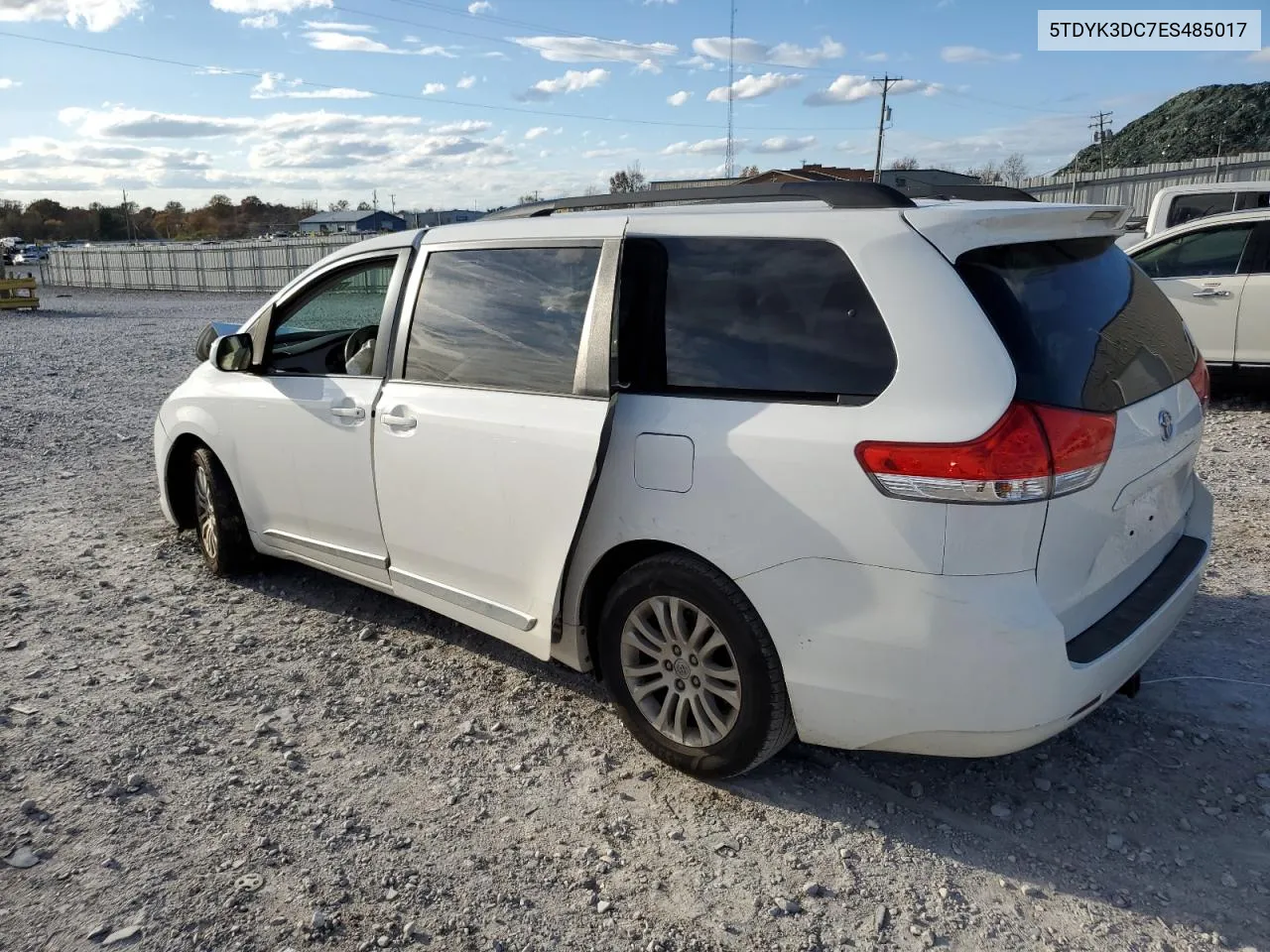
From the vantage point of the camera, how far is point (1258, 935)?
2.48 meters

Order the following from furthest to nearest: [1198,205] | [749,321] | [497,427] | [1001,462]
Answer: [1198,205]
[497,427]
[749,321]
[1001,462]

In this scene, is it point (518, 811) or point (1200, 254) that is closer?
point (518, 811)

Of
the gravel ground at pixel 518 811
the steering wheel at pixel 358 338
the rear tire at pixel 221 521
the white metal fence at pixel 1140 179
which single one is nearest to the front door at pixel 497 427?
the gravel ground at pixel 518 811

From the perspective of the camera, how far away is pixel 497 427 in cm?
346

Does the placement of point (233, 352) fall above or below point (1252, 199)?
below

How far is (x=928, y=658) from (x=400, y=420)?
2.21 m

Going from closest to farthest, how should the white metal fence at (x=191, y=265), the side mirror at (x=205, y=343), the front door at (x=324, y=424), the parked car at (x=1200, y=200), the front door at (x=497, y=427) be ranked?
the front door at (x=497, y=427)
the front door at (x=324, y=424)
the side mirror at (x=205, y=343)
the parked car at (x=1200, y=200)
the white metal fence at (x=191, y=265)

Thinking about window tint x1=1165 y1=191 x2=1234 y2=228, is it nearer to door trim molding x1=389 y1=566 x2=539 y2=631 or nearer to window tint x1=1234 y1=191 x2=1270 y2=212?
window tint x1=1234 y1=191 x2=1270 y2=212

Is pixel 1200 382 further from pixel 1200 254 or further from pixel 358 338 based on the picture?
pixel 1200 254

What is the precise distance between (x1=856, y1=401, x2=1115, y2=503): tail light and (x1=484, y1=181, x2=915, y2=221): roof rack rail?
75 cm

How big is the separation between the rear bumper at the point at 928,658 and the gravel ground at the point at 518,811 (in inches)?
16.1

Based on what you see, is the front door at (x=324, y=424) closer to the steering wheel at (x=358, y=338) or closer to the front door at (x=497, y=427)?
the steering wheel at (x=358, y=338)

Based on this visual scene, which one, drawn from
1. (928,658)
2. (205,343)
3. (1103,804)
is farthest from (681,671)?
(205,343)

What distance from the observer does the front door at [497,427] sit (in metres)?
3.26
